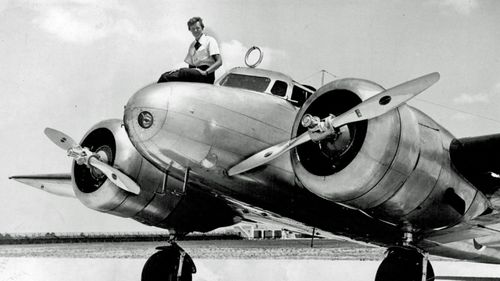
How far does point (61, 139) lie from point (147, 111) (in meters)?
2.79

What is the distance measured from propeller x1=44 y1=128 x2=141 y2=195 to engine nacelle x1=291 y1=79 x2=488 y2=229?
2758 millimetres

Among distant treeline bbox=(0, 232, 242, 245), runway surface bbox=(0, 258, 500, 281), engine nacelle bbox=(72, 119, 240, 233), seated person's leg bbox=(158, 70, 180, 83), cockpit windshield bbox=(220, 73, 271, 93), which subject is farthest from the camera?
distant treeline bbox=(0, 232, 242, 245)

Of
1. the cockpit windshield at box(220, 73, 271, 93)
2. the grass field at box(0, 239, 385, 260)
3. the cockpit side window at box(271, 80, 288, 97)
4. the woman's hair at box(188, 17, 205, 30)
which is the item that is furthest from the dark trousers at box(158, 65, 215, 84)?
the grass field at box(0, 239, 385, 260)

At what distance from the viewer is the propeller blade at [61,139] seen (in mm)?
8359

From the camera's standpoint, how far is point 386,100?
234 inches

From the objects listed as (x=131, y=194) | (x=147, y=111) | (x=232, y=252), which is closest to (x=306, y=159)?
(x=147, y=111)

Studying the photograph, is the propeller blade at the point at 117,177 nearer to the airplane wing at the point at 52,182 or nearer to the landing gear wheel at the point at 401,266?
the airplane wing at the point at 52,182

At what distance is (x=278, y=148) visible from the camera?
6531 mm

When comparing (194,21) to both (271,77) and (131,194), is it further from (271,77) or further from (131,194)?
(131,194)

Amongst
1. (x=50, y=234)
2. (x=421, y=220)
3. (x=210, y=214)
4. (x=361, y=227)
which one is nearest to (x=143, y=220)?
(x=210, y=214)

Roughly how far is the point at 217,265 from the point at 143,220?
7051 millimetres

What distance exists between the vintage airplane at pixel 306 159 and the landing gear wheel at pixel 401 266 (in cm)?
2

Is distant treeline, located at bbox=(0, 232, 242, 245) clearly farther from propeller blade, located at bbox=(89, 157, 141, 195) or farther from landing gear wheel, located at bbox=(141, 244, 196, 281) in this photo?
propeller blade, located at bbox=(89, 157, 141, 195)

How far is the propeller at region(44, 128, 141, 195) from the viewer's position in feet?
25.5
